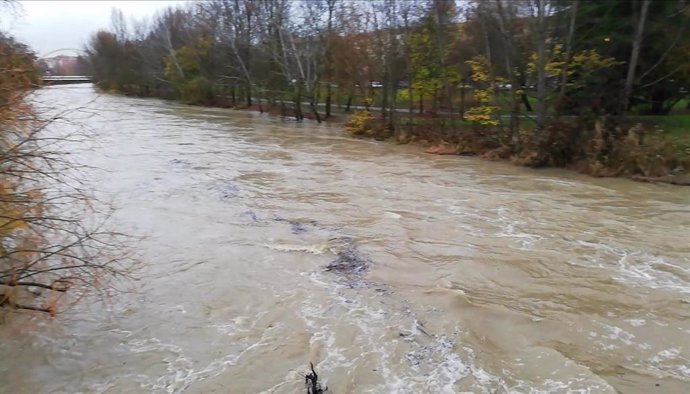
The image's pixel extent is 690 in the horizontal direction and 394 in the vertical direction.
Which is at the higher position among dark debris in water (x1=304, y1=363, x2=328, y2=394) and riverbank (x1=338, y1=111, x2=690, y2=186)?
riverbank (x1=338, y1=111, x2=690, y2=186)

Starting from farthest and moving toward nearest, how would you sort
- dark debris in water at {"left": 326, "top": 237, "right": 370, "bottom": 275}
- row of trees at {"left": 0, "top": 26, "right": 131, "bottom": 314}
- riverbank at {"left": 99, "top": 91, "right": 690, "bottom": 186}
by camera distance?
riverbank at {"left": 99, "top": 91, "right": 690, "bottom": 186}, dark debris in water at {"left": 326, "top": 237, "right": 370, "bottom": 275}, row of trees at {"left": 0, "top": 26, "right": 131, "bottom": 314}

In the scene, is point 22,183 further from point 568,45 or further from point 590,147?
point 568,45

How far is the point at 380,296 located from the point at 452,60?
24389 millimetres

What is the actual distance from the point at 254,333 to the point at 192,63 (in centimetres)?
5158

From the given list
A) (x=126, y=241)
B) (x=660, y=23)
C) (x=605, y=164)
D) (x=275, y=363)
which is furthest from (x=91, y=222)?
(x=660, y=23)

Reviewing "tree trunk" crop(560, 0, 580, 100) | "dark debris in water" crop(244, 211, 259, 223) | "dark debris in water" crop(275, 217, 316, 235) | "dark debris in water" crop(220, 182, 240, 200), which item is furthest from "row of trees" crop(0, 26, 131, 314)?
"tree trunk" crop(560, 0, 580, 100)

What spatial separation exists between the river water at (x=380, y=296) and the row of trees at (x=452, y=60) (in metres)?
6.56

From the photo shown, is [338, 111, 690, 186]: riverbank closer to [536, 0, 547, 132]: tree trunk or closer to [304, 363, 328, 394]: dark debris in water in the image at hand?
[536, 0, 547, 132]: tree trunk

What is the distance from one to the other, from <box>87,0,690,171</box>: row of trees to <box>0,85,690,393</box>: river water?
258 inches

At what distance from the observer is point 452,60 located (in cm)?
3086

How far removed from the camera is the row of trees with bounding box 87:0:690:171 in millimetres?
21438

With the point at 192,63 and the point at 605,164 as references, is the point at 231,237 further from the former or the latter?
the point at 192,63

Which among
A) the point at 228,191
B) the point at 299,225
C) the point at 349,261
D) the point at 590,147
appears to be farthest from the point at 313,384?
the point at 590,147

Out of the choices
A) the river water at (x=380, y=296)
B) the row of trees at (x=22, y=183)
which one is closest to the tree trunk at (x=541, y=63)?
the river water at (x=380, y=296)
